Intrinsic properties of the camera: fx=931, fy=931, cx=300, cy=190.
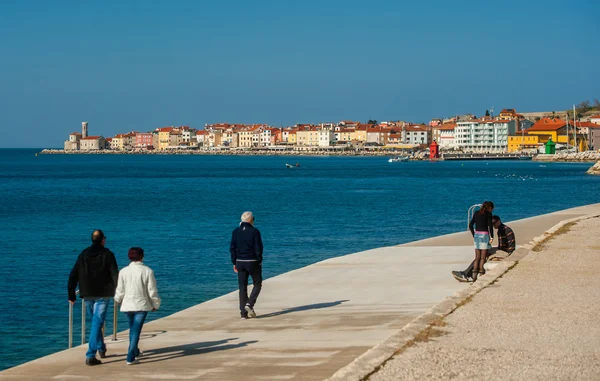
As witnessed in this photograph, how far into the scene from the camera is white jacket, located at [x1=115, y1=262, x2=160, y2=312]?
9.70m

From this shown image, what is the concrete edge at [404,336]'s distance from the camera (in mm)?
8586

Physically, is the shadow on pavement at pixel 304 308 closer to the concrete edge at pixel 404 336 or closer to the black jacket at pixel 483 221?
the concrete edge at pixel 404 336

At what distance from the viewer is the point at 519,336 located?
1021 centimetres

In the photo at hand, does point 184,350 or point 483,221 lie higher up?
point 483,221

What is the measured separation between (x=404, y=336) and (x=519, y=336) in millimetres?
1270

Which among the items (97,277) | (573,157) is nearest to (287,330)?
(97,277)

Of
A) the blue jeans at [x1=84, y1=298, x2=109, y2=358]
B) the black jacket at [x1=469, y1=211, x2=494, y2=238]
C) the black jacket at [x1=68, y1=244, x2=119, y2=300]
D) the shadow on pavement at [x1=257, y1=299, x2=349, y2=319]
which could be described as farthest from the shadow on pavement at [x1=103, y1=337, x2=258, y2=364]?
the black jacket at [x1=469, y1=211, x2=494, y2=238]

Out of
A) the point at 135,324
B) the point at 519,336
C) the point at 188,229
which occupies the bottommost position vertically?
the point at 188,229

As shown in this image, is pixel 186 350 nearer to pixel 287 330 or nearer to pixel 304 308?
pixel 287 330

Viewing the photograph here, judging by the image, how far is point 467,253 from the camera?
2136 cm

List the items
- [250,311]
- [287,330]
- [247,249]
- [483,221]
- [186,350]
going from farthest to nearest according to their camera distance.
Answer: [483,221] → [250,311] → [247,249] → [287,330] → [186,350]

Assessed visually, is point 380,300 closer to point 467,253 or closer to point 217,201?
point 467,253

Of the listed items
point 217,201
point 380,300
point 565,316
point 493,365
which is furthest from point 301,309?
point 217,201

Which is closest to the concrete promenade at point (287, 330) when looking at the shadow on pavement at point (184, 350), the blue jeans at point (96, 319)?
the shadow on pavement at point (184, 350)
